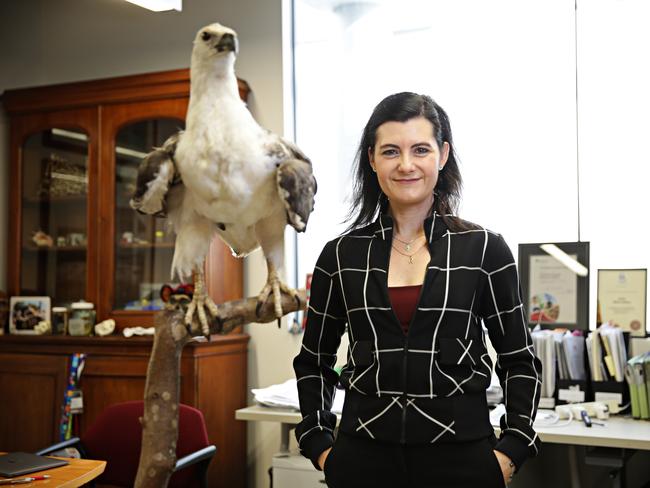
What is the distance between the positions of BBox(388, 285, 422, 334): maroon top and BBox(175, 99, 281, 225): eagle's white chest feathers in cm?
33

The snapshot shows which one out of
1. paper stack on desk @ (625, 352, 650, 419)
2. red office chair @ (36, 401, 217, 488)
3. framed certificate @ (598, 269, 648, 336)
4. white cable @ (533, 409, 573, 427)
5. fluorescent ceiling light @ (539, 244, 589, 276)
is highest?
fluorescent ceiling light @ (539, 244, 589, 276)

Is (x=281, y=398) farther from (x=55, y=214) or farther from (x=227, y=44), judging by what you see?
(x=227, y=44)

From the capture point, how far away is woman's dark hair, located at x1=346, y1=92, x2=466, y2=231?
1.46 m

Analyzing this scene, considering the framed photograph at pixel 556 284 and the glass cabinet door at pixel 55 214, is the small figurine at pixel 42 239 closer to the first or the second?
the glass cabinet door at pixel 55 214

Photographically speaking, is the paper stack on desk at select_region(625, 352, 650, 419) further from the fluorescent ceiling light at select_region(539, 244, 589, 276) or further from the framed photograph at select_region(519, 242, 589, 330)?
the fluorescent ceiling light at select_region(539, 244, 589, 276)

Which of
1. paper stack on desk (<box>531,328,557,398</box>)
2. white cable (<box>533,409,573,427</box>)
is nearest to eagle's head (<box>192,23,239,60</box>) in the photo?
white cable (<box>533,409,573,427</box>)

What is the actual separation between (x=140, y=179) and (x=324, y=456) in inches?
25.6

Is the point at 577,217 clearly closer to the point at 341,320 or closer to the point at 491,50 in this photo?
the point at 491,50

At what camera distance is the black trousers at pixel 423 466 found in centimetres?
134

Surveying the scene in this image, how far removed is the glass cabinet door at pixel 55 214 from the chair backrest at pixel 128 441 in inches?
51.9

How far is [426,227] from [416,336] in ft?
0.76

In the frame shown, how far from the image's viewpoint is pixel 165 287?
335 centimetres

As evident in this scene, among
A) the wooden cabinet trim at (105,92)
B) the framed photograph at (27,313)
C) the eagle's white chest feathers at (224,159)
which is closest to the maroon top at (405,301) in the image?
the eagle's white chest feathers at (224,159)

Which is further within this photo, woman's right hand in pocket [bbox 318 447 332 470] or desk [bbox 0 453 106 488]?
desk [bbox 0 453 106 488]
